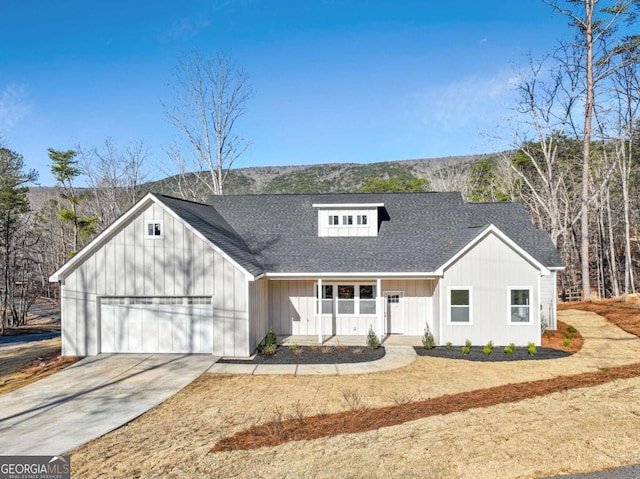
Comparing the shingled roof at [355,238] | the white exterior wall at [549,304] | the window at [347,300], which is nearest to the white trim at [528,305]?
the shingled roof at [355,238]

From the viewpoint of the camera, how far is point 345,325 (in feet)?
50.1

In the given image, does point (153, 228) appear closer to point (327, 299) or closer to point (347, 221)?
point (327, 299)

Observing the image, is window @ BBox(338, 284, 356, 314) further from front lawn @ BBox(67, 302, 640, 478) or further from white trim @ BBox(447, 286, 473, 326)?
front lawn @ BBox(67, 302, 640, 478)

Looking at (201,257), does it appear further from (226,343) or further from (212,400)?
(212,400)

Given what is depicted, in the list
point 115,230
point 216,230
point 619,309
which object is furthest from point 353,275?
point 619,309

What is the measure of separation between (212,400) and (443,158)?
84945mm

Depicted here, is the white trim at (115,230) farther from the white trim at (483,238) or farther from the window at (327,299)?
the white trim at (483,238)

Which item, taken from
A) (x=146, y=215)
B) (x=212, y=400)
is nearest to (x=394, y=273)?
(x=212, y=400)

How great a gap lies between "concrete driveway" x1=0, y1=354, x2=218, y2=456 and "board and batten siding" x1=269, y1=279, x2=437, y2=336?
3887 millimetres

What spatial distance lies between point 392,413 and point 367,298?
760 cm

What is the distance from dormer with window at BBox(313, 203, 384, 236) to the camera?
16.7 metres

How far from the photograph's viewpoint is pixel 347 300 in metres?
15.3

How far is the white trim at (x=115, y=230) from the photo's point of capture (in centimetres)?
1248

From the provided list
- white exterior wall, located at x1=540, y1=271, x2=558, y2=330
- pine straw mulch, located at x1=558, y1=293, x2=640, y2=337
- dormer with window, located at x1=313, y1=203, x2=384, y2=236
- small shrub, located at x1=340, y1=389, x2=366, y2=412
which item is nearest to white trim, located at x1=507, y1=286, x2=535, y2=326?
white exterior wall, located at x1=540, y1=271, x2=558, y2=330
